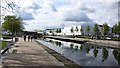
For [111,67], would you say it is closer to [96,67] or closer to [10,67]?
[96,67]

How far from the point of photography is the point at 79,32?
6117 inches

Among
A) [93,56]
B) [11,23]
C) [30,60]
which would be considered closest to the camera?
[30,60]

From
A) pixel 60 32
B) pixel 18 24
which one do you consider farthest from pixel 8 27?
pixel 60 32

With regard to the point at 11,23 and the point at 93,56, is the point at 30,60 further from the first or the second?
the point at 11,23

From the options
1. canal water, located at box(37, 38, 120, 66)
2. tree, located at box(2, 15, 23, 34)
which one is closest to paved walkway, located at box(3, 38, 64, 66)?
canal water, located at box(37, 38, 120, 66)

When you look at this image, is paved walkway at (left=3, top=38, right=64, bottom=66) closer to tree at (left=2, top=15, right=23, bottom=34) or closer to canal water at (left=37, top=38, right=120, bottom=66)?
canal water at (left=37, top=38, right=120, bottom=66)

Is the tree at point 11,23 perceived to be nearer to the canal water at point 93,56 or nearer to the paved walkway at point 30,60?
the canal water at point 93,56

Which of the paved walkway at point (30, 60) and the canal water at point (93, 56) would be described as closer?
the paved walkway at point (30, 60)

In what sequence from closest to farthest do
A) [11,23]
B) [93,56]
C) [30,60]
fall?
[30,60] → [93,56] → [11,23]

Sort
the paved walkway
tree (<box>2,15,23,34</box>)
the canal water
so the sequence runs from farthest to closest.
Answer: tree (<box>2,15,23,34</box>) → the canal water → the paved walkway

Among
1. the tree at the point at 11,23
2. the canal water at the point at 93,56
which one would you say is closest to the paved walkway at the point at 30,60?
the canal water at the point at 93,56

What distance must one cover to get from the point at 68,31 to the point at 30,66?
16369 centimetres

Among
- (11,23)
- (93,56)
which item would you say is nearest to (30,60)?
(93,56)

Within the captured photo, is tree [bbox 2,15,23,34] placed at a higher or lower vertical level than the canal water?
higher
